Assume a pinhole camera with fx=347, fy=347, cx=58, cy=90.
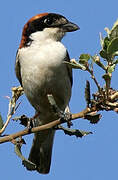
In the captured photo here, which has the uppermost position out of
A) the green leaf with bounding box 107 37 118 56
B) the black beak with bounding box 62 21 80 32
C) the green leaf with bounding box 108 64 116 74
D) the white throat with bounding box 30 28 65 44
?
the green leaf with bounding box 107 37 118 56

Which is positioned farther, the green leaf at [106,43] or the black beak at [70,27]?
the black beak at [70,27]

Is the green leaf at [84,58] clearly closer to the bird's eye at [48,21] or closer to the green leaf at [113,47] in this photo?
the green leaf at [113,47]

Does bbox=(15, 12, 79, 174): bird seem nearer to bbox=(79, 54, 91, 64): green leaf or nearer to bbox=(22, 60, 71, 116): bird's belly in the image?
bbox=(22, 60, 71, 116): bird's belly

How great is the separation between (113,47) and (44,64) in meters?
2.39

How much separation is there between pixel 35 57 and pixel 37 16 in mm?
784

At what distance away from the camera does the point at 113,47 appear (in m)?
2.33

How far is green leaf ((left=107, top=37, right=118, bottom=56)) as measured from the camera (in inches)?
90.5

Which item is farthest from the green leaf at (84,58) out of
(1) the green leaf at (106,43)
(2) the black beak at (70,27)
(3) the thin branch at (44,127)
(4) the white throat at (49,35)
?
(4) the white throat at (49,35)

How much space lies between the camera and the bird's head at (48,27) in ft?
16.7

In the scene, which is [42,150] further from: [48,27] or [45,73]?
[48,27]

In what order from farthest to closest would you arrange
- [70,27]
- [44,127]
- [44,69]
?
[70,27], [44,69], [44,127]

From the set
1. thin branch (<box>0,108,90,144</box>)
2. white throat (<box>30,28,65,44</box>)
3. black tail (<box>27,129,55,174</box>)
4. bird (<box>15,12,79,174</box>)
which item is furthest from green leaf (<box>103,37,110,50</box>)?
black tail (<box>27,129,55,174</box>)

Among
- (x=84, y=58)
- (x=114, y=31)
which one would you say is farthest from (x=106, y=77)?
(x=114, y=31)

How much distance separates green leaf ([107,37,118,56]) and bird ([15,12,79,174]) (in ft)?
7.50
